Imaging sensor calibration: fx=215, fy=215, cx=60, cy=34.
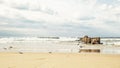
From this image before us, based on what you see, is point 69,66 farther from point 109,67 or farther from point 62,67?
point 109,67

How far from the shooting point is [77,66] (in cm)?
916

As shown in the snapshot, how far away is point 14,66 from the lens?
910cm

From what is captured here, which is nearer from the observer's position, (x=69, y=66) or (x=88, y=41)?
(x=69, y=66)

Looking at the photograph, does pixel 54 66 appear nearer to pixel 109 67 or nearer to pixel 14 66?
pixel 14 66

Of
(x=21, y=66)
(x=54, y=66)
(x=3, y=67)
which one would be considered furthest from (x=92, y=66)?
(x=3, y=67)

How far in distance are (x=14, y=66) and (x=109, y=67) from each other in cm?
401

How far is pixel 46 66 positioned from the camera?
29.7 feet

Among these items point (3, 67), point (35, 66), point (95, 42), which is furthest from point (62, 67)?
point (95, 42)

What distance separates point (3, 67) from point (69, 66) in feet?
8.99

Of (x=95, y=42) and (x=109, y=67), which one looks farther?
(x=95, y=42)

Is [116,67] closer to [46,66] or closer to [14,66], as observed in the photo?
[46,66]

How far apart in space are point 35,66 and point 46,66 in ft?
1.57

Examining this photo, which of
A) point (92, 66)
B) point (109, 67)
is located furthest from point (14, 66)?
point (109, 67)

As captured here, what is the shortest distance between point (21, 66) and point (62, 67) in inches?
69.2
